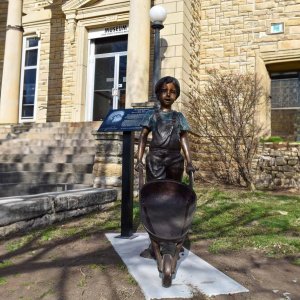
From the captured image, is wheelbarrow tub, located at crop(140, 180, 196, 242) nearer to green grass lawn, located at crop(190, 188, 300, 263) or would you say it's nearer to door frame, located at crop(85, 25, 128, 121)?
green grass lawn, located at crop(190, 188, 300, 263)

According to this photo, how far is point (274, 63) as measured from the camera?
11.2 meters

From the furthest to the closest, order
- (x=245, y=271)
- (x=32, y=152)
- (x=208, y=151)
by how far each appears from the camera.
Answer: (x=208, y=151) < (x=32, y=152) < (x=245, y=271)

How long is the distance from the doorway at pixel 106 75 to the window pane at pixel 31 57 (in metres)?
2.62

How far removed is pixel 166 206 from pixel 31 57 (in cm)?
1272

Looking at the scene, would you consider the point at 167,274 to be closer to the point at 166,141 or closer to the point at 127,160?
the point at 166,141

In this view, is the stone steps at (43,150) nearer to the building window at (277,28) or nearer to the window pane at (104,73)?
the window pane at (104,73)

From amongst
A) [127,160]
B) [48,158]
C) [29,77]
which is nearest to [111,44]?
[29,77]

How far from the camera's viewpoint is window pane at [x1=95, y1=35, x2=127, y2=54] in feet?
41.6

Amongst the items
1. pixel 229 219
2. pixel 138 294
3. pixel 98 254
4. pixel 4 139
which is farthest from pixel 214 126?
pixel 138 294

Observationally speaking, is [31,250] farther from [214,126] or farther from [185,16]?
[185,16]

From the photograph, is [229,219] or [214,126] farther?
[214,126]

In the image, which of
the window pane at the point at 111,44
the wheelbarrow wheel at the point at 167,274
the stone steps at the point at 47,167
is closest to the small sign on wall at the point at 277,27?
the window pane at the point at 111,44

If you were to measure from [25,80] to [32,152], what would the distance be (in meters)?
6.36

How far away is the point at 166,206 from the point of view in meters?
3.16
